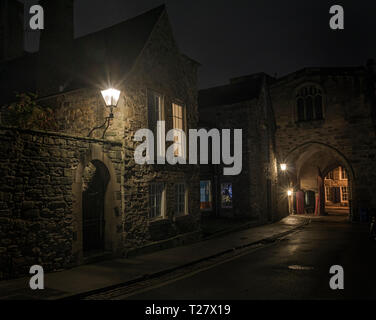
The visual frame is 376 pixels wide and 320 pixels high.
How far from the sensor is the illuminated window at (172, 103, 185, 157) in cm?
1379

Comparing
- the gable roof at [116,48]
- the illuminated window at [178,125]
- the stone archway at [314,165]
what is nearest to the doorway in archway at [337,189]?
the stone archway at [314,165]

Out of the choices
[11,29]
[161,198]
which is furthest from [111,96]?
[11,29]

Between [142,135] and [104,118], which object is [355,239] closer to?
[142,135]

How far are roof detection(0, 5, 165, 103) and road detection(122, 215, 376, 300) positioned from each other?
665 cm

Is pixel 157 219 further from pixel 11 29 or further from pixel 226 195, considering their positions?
pixel 11 29

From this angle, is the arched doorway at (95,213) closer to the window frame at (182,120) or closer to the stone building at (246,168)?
the window frame at (182,120)

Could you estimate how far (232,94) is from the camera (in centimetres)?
2536

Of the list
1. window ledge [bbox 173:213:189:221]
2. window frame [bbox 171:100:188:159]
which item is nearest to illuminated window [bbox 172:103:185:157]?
window frame [bbox 171:100:188:159]

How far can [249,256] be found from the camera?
1125 centimetres

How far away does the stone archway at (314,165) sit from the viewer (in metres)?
24.6

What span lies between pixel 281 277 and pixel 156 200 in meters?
5.76

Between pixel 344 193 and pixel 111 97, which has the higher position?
pixel 111 97
